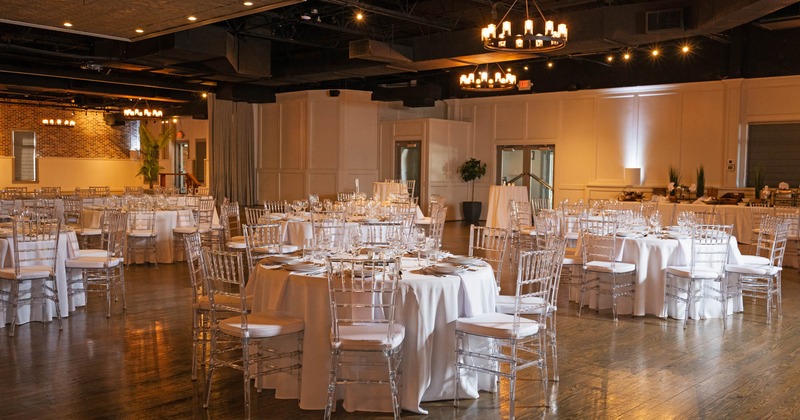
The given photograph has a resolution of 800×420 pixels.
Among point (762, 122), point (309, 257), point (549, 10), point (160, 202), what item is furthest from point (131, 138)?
point (309, 257)

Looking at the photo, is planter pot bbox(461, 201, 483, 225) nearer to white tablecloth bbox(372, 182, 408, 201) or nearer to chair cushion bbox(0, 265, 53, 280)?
white tablecloth bbox(372, 182, 408, 201)

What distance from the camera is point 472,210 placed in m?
19.4

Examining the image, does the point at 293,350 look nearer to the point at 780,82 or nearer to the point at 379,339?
the point at 379,339

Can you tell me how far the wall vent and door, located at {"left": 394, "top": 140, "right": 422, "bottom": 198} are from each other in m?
9.41

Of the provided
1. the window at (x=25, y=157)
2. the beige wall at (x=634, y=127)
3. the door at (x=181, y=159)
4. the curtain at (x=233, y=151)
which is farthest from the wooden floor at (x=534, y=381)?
the window at (x=25, y=157)

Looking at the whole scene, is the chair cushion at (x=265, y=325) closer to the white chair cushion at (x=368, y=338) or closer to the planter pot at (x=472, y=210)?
the white chair cushion at (x=368, y=338)

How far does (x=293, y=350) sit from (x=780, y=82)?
13941mm

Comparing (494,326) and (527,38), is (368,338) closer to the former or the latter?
(494,326)

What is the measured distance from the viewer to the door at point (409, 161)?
19.6m

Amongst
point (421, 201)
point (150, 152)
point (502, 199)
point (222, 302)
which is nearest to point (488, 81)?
point (502, 199)

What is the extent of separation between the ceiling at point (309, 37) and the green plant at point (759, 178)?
87.4 inches

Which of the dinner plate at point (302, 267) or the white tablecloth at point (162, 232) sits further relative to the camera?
the white tablecloth at point (162, 232)

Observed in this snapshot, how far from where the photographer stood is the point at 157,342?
5980 millimetres

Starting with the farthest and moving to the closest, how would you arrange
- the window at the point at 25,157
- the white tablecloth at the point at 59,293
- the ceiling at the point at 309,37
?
the window at the point at 25,157 < the ceiling at the point at 309,37 < the white tablecloth at the point at 59,293
